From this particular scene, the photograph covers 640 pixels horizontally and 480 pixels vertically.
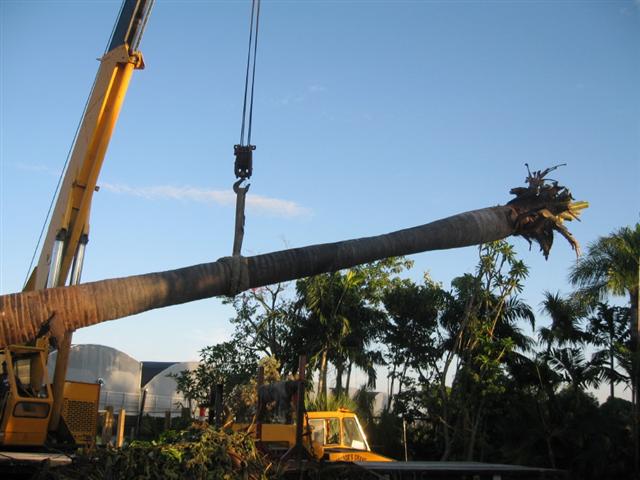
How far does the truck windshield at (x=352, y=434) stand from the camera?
17.2 metres

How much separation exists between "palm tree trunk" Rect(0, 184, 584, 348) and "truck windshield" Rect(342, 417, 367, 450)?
1052 centimetres

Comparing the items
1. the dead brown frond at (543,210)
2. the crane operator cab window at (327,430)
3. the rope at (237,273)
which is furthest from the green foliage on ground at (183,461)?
the crane operator cab window at (327,430)

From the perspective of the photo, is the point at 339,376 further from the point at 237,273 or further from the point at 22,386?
the point at 237,273

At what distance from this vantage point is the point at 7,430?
11727 mm

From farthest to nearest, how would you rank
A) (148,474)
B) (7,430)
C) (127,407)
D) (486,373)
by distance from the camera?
(127,407), (486,373), (7,430), (148,474)

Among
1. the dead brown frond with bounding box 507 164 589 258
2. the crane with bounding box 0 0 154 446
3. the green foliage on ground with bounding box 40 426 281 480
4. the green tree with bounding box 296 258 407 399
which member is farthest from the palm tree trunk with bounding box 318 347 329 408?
the dead brown frond with bounding box 507 164 589 258

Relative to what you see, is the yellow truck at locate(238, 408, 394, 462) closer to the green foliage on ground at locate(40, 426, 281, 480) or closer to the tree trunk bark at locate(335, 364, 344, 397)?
the green foliage on ground at locate(40, 426, 281, 480)

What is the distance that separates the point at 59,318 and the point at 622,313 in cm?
2707

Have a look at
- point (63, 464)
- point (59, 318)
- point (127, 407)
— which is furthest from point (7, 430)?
point (127, 407)

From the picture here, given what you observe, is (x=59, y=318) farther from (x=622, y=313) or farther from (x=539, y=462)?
(x=622, y=313)

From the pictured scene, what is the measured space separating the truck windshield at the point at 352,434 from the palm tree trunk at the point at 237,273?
Result: 10.5m

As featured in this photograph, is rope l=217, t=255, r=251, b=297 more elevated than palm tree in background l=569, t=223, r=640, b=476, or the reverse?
palm tree in background l=569, t=223, r=640, b=476

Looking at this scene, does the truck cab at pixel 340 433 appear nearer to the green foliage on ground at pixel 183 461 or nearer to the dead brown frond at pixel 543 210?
the green foliage on ground at pixel 183 461

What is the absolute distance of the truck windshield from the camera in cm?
1717
